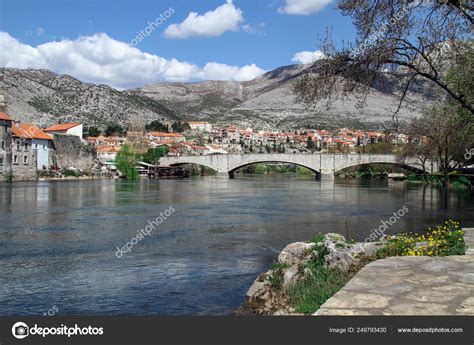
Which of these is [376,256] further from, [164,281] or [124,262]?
[124,262]

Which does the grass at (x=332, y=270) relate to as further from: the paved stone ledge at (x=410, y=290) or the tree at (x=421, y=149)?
the tree at (x=421, y=149)

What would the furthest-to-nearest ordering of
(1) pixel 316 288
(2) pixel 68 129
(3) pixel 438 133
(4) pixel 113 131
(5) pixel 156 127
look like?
1. (5) pixel 156 127
2. (4) pixel 113 131
3. (2) pixel 68 129
4. (3) pixel 438 133
5. (1) pixel 316 288

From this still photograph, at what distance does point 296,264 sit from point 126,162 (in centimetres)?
8563

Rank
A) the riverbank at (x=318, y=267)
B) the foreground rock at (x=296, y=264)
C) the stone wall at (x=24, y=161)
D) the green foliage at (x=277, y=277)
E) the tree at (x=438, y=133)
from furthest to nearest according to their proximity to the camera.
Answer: the stone wall at (x=24, y=161), the tree at (x=438, y=133), the green foliage at (x=277, y=277), the foreground rock at (x=296, y=264), the riverbank at (x=318, y=267)

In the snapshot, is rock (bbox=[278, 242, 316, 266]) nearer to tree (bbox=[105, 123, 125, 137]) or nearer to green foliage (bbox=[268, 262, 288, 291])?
green foliage (bbox=[268, 262, 288, 291])

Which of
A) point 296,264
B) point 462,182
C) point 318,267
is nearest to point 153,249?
point 296,264

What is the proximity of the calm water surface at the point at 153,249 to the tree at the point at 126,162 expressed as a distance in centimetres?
5875

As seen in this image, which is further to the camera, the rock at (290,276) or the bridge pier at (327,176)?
the bridge pier at (327,176)

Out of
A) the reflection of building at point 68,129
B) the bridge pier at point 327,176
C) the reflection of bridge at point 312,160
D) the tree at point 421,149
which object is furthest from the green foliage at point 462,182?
the reflection of building at point 68,129

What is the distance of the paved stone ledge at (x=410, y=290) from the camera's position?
5.70 m

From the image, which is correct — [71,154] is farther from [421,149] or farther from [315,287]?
[315,287]

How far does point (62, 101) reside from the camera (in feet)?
543

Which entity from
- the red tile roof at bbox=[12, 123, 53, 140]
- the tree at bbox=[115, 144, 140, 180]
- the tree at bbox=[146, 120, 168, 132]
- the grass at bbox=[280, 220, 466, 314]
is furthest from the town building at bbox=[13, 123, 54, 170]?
the tree at bbox=[146, 120, 168, 132]

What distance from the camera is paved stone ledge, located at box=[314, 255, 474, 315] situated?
224 inches
